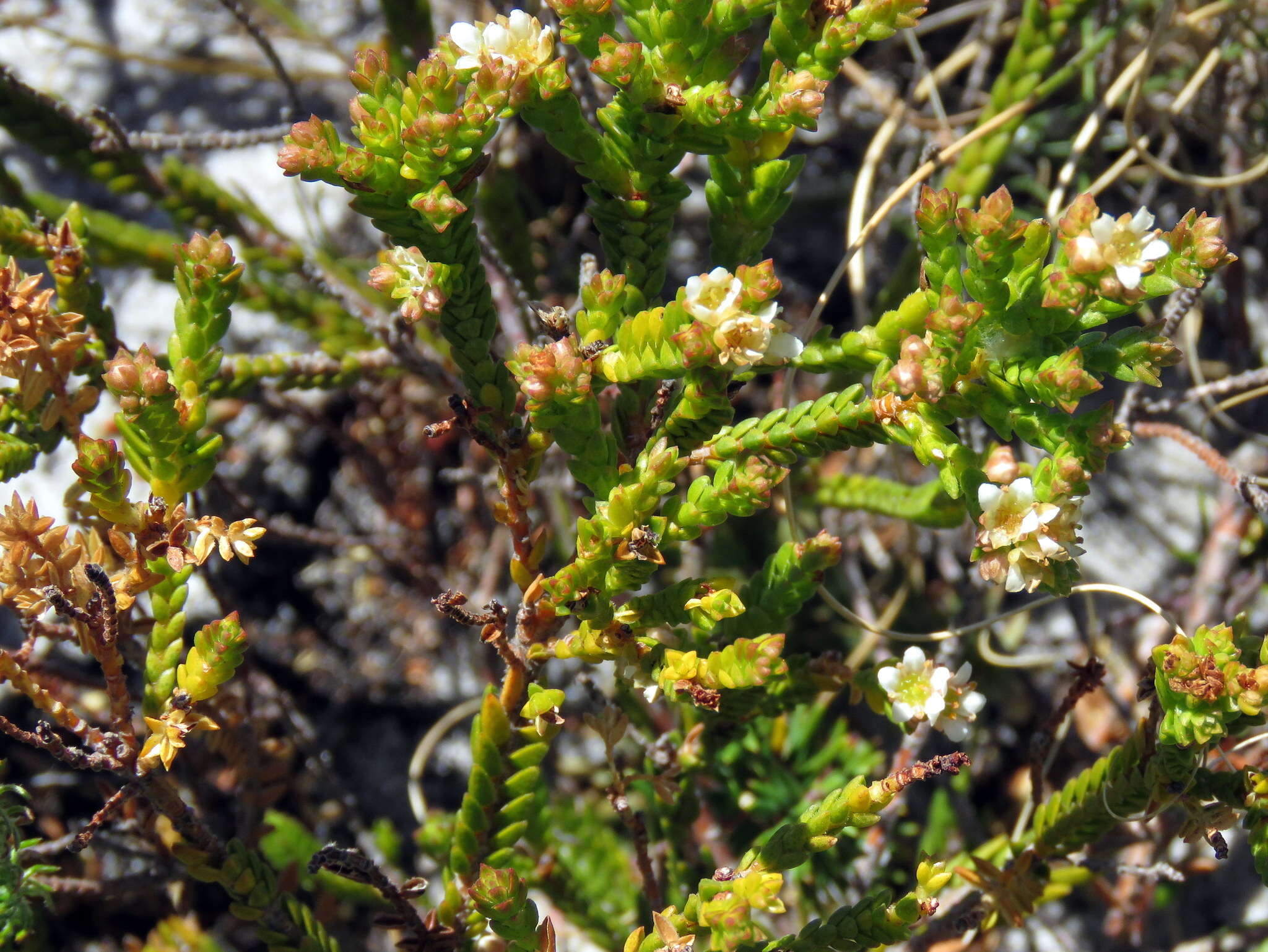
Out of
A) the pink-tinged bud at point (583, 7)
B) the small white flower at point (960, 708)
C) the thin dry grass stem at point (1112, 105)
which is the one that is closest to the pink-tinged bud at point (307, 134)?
the pink-tinged bud at point (583, 7)

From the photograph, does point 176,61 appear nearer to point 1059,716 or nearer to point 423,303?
point 423,303

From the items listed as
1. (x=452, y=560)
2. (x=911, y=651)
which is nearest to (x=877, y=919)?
(x=911, y=651)

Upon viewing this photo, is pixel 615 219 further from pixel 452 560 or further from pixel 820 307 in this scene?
pixel 452 560

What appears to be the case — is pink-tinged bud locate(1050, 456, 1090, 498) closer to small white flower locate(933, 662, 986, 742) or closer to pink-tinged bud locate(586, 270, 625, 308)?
small white flower locate(933, 662, 986, 742)

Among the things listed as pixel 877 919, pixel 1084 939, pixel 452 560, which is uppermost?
pixel 452 560

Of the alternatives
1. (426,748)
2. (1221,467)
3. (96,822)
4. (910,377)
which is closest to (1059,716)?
(1221,467)

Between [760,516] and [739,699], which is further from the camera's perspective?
[760,516]

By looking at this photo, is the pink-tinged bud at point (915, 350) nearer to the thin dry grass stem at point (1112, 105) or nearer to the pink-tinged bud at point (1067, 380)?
the pink-tinged bud at point (1067, 380)
